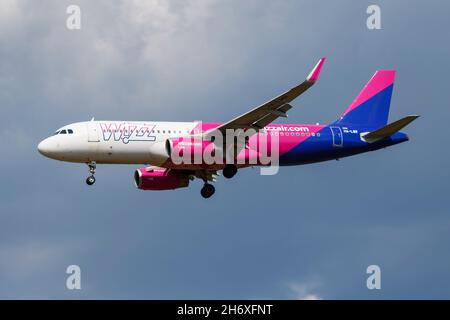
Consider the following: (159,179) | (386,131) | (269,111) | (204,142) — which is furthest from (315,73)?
(159,179)

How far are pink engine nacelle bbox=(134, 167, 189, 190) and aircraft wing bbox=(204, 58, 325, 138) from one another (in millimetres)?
5992

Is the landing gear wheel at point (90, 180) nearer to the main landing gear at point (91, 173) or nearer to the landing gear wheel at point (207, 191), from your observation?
the main landing gear at point (91, 173)

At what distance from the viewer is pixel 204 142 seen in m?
75.0

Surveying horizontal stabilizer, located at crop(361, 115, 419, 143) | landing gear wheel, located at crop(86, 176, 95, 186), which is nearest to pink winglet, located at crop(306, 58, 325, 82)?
horizontal stabilizer, located at crop(361, 115, 419, 143)

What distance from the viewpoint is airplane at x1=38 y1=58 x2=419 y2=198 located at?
74.3m

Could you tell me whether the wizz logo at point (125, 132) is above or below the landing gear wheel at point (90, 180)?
above

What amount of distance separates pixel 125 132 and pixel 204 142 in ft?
15.9

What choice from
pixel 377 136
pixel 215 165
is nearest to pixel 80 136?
pixel 215 165

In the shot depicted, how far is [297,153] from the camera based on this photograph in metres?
78.1

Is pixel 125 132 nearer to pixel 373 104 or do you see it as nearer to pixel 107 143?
pixel 107 143

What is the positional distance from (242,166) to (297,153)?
3.77 m

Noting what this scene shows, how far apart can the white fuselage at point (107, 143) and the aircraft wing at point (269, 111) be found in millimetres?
3658

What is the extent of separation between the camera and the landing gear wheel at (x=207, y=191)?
7931cm

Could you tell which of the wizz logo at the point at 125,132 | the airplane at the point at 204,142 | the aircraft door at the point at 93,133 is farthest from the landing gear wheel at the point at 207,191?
the aircraft door at the point at 93,133
